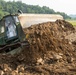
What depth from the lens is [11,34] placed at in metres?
10.8

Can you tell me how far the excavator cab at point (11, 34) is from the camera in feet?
34.5

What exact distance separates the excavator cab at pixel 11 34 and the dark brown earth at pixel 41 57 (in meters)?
0.33

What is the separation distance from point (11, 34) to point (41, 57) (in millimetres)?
1732

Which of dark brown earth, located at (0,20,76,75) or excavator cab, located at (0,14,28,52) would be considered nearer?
dark brown earth, located at (0,20,76,75)

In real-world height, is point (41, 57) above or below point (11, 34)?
A: below

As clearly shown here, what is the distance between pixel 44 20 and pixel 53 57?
278 centimetres

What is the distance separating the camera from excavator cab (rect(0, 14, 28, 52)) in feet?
34.5

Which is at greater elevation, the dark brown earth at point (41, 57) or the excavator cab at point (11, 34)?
the excavator cab at point (11, 34)

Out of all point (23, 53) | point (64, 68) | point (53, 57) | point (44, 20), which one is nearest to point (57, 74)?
point (64, 68)

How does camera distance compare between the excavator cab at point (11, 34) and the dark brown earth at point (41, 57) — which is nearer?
the dark brown earth at point (41, 57)

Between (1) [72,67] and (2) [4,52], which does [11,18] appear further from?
(1) [72,67]

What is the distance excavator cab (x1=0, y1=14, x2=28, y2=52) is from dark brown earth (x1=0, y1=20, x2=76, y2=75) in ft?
1.08

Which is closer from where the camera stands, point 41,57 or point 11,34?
point 41,57

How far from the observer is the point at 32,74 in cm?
896
